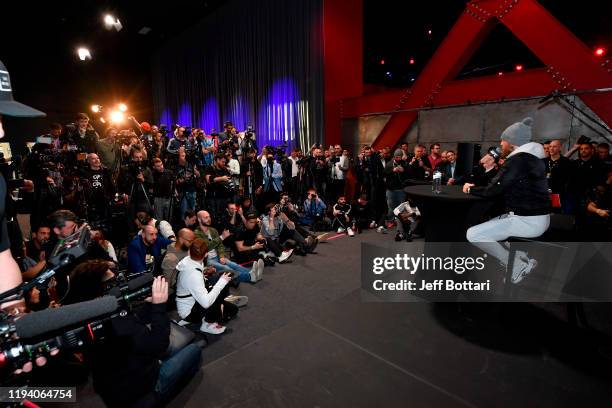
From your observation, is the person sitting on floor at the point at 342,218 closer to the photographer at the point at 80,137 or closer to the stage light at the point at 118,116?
the photographer at the point at 80,137

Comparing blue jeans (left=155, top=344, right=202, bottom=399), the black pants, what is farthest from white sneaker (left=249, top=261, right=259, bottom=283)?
blue jeans (left=155, top=344, right=202, bottom=399)

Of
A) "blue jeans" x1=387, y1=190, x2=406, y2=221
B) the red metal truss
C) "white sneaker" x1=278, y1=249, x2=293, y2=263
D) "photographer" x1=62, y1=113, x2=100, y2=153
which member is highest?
the red metal truss

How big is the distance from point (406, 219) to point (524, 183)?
131 inches

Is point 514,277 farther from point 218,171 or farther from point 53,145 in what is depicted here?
point 53,145

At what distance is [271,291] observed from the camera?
4.11m

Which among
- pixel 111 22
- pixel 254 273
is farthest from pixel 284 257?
pixel 111 22

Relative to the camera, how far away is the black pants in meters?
3.21

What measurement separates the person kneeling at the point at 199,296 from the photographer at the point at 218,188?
3029 mm

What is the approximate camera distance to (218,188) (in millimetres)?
6152

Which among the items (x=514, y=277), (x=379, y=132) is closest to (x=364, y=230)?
(x=379, y=132)
